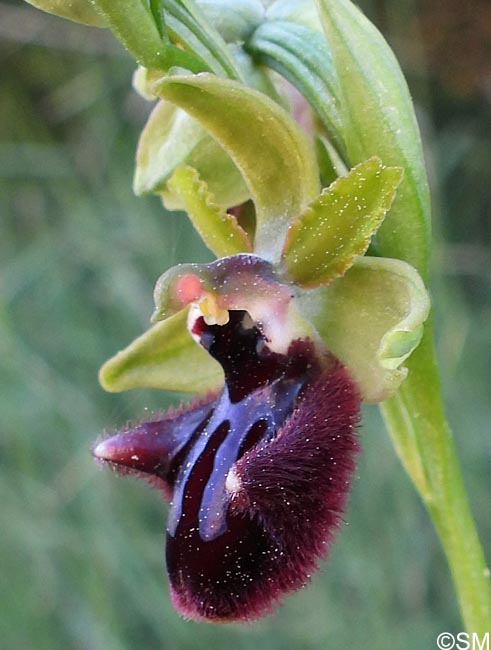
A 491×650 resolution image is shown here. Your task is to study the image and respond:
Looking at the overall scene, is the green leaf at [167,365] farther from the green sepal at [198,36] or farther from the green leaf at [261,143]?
the green sepal at [198,36]

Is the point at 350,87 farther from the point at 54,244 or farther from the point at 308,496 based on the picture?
the point at 54,244

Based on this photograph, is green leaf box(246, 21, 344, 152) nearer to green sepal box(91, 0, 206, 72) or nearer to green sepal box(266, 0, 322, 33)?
green sepal box(266, 0, 322, 33)

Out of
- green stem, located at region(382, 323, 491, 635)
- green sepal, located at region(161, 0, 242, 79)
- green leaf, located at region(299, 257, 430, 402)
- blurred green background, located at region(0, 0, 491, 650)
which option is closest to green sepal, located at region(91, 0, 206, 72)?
green sepal, located at region(161, 0, 242, 79)

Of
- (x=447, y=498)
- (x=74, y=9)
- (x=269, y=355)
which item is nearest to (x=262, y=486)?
(x=269, y=355)

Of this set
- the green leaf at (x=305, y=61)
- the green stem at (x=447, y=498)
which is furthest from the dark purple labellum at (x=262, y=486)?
the green leaf at (x=305, y=61)

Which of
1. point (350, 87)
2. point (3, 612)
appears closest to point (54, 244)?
point (3, 612)

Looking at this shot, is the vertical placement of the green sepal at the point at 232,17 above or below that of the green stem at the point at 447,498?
above

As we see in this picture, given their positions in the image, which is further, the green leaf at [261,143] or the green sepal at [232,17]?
the green sepal at [232,17]
